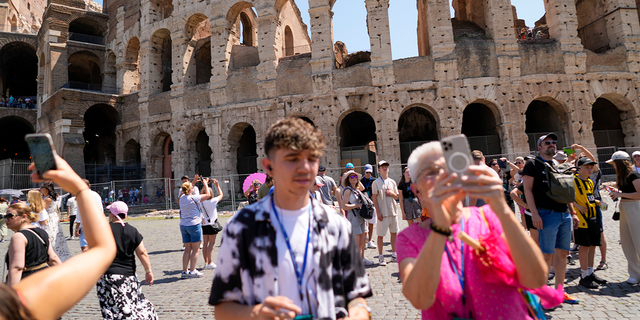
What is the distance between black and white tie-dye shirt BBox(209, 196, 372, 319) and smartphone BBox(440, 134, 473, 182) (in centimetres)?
60

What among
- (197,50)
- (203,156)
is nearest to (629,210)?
(203,156)

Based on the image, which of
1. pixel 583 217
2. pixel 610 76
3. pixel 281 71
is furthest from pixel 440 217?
pixel 610 76

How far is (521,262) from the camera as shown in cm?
140

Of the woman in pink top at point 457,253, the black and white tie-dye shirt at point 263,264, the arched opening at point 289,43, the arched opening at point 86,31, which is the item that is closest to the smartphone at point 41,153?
the black and white tie-dye shirt at point 263,264

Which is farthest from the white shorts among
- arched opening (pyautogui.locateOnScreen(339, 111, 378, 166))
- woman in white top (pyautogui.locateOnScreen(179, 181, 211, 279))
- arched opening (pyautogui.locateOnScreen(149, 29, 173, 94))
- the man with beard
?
arched opening (pyautogui.locateOnScreen(149, 29, 173, 94))

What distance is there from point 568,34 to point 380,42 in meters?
8.15

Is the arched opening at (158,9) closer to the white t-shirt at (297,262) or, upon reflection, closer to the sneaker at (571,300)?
the white t-shirt at (297,262)

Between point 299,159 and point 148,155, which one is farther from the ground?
point 148,155

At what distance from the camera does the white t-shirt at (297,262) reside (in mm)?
1420

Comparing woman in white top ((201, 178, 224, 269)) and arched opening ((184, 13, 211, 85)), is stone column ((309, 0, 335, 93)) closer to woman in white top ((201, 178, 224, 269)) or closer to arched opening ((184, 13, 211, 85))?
arched opening ((184, 13, 211, 85))

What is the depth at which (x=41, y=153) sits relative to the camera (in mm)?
1298

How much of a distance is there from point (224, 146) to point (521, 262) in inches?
655

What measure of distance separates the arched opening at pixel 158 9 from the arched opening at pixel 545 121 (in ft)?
69.0

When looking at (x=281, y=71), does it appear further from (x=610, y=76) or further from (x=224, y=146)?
(x=610, y=76)
